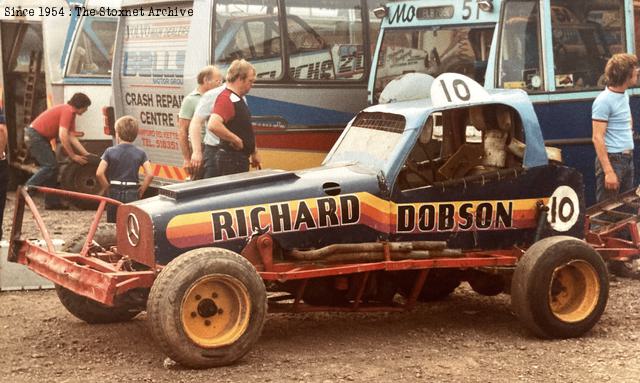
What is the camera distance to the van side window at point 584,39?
10898 millimetres

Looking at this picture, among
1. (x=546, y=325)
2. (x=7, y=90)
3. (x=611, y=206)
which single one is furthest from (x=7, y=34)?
(x=546, y=325)

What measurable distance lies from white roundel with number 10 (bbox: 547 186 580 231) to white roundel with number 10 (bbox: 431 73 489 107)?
782mm

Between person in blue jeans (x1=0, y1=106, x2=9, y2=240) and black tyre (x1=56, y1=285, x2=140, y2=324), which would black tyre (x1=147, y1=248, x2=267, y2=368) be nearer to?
black tyre (x1=56, y1=285, x2=140, y2=324)

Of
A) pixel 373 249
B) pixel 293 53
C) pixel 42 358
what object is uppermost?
pixel 293 53

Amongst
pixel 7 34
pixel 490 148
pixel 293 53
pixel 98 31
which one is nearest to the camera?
pixel 490 148

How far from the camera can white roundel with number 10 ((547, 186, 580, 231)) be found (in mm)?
8422

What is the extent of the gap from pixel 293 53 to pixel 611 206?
3.89 m

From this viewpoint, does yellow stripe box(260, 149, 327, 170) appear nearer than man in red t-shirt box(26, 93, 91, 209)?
Yes

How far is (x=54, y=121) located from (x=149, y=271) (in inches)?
313

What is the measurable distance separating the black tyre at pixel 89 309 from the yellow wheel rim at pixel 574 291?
2775 mm

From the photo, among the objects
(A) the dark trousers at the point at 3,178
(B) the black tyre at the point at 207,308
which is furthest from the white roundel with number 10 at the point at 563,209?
(A) the dark trousers at the point at 3,178

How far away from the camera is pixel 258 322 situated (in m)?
7.39

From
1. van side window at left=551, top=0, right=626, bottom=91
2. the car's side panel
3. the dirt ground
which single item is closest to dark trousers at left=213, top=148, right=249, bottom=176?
the dirt ground

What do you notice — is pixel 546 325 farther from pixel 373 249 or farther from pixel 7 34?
pixel 7 34
